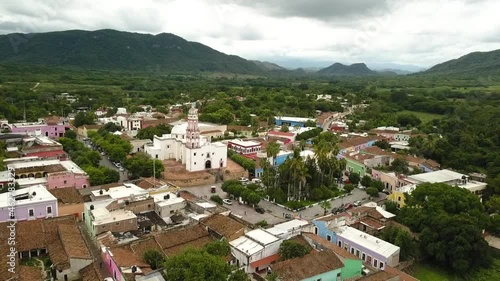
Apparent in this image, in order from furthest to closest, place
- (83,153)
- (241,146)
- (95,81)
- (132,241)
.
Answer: (95,81), (241,146), (83,153), (132,241)

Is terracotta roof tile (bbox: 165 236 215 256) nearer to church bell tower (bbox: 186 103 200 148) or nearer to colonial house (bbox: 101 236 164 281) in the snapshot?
colonial house (bbox: 101 236 164 281)

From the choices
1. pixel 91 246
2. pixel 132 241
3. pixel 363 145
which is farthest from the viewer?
pixel 363 145

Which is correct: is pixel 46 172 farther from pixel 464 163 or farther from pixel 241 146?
pixel 464 163

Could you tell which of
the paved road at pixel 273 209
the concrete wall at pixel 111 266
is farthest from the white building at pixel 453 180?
the concrete wall at pixel 111 266

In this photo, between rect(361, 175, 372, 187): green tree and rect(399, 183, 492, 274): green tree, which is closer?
rect(399, 183, 492, 274): green tree

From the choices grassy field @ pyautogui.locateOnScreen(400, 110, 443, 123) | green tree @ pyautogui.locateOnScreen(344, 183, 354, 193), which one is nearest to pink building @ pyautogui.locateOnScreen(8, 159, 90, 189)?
green tree @ pyautogui.locateOnScreen(344, 183, 354, 193)

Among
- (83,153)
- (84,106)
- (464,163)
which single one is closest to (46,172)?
(83,153)

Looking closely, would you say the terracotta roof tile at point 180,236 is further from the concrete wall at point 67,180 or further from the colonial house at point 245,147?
the colonial house at point 245,147
